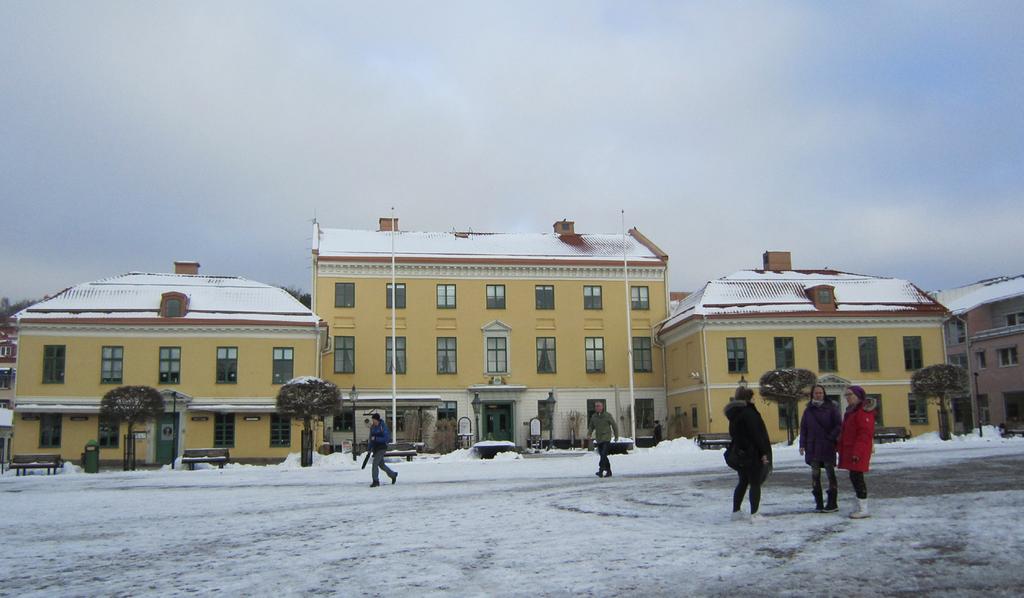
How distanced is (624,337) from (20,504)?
3504 cm

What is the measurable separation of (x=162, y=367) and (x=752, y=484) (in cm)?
3491

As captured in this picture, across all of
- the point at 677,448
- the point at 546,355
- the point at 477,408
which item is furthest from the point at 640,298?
the point at 677,448

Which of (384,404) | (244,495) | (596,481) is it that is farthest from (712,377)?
(244,495)

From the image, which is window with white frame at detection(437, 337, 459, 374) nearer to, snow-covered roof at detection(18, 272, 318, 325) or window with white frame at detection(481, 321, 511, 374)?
window with white frame at detection(481, 321, 511, 374)

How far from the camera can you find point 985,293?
60281 mm

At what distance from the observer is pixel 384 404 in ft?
141

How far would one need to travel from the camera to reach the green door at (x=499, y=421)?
46031 mm

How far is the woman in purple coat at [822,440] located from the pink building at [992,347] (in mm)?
47575

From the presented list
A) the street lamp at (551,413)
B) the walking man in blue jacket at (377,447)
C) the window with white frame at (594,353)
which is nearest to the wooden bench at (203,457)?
the walking man in blue jacket at (377,447)

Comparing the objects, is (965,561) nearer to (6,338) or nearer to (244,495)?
(244,495)

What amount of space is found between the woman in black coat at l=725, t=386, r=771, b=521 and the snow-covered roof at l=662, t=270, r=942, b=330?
32.4 meters

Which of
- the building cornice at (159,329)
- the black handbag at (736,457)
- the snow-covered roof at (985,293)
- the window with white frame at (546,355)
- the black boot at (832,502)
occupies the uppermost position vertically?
the snow-covered roof at (985,293)

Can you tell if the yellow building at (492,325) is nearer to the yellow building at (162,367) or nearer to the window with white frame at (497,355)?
the window with white frame at (497,355)

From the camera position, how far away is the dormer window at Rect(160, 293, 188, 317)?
132 feet
